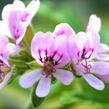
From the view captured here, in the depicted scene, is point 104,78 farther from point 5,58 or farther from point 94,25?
point 5,58

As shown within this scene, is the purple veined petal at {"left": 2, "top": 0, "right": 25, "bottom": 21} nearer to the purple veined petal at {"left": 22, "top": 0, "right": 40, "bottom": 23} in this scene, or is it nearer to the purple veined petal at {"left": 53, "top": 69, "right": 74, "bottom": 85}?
the purple veined petal at {"left": 22, "top": 0, "right": 40, "bottom": 23}

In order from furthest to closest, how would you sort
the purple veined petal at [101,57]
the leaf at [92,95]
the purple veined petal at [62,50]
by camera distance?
the leaf at [92,95] < the purple veined petal at [101,57] < the purple veined petal at [62,50]

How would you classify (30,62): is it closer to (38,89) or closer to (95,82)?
(38,89)

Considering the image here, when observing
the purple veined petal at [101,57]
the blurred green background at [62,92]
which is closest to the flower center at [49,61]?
the purple veined petal at [101,57]

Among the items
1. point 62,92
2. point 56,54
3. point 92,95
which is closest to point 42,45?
point 56,54

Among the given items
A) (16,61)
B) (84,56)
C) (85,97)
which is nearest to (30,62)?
(16,61)

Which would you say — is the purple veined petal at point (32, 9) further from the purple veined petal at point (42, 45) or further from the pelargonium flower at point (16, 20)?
the purple veined petal at point (42, 45)
